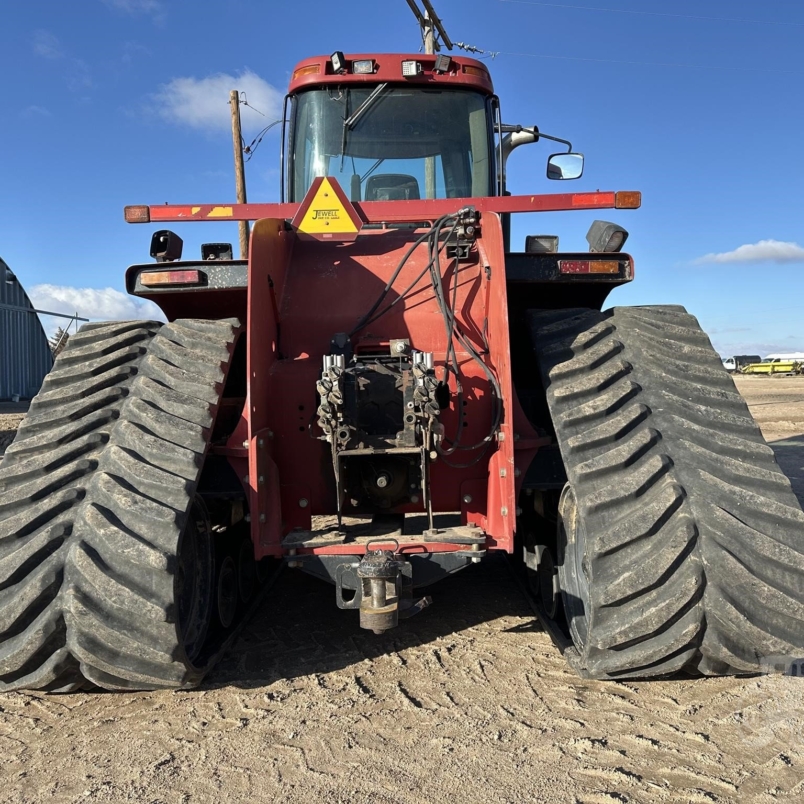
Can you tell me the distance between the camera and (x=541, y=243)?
14.2 ft

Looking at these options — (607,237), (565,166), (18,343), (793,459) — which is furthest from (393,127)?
(18,343)

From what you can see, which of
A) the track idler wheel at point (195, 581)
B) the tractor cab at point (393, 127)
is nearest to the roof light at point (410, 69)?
the tractor cab at point (393, 127)

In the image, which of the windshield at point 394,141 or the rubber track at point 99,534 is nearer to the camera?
the rubber track at point 99,534

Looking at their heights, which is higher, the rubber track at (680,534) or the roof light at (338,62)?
the roof light at (338,62)

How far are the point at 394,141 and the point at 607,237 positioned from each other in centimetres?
169

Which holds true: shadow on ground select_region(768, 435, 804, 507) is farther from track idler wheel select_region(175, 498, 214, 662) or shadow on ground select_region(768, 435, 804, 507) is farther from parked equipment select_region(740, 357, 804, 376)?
parked equipment select_region(740, 357, 804, 376)

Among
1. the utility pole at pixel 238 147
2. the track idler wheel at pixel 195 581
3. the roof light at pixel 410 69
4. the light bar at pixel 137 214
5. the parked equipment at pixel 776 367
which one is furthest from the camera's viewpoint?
the parked equipment at pixel 776 367

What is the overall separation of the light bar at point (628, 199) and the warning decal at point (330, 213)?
1485 millimetres

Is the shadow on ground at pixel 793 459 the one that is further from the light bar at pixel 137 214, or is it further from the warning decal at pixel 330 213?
the light bar at pixel 137 214

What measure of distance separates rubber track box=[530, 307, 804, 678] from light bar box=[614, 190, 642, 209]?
1393 mm

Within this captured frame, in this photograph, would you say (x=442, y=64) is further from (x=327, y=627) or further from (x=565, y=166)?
(x=327, y=627)

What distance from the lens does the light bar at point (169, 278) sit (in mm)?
3826

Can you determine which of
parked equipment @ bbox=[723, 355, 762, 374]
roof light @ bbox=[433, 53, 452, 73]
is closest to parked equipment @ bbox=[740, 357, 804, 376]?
parked equipment @ bbox=[723, 355, 762, 374]

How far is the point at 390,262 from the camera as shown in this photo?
4117 mm
